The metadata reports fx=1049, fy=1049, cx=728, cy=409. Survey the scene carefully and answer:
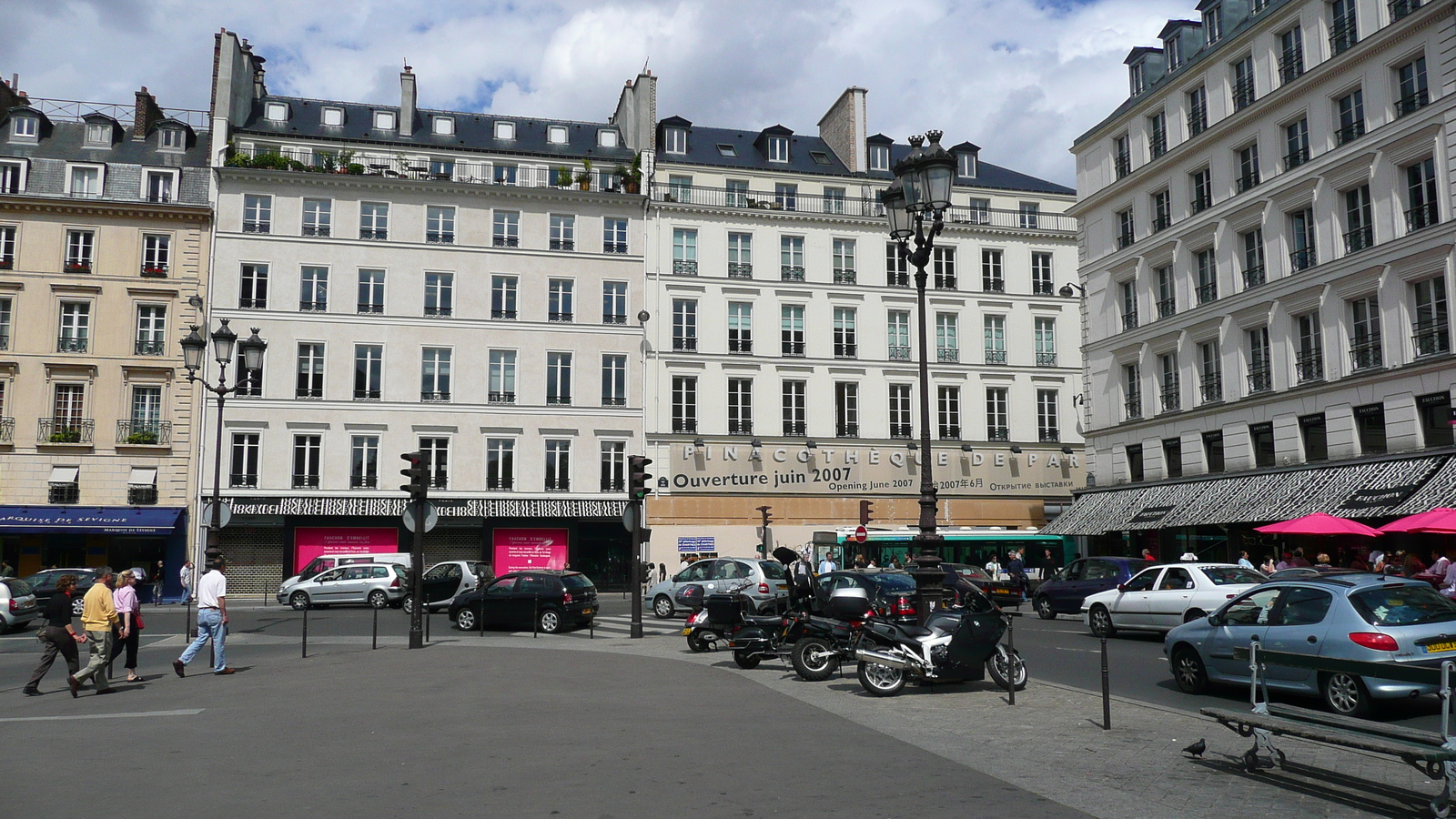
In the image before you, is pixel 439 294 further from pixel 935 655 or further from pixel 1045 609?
pixel 935 655

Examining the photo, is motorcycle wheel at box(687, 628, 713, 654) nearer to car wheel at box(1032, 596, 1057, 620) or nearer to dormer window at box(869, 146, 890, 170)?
car wheel at box(1032, 596, 1057, 620)

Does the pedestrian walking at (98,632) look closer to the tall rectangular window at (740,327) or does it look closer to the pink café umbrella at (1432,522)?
the pink café umbrella at (1432,522)

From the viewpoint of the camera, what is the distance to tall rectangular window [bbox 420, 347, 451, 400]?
40344 millimetres

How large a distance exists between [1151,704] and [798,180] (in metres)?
37.1

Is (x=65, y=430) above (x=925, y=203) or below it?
below

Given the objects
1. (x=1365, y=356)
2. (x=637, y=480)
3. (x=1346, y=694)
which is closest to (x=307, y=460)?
(x=637, y=480)

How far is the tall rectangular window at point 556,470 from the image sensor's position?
40719mm

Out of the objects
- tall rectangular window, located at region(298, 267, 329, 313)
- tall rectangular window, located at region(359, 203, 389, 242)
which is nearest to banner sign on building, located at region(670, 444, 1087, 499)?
tall rectangular window, located at region(359, 203, 389, 242)

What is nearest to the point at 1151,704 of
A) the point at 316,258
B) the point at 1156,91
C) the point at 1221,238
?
the point at 1221,238

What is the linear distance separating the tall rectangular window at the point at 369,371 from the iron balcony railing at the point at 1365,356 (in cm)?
3194

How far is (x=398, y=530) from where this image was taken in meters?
39.4

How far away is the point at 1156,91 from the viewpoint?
112 feet

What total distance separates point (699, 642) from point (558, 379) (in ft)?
82.7

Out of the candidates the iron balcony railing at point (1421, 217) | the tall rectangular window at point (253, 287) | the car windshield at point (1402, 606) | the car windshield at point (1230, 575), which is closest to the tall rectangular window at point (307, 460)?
the tall rectangular window at point (253, 287)
